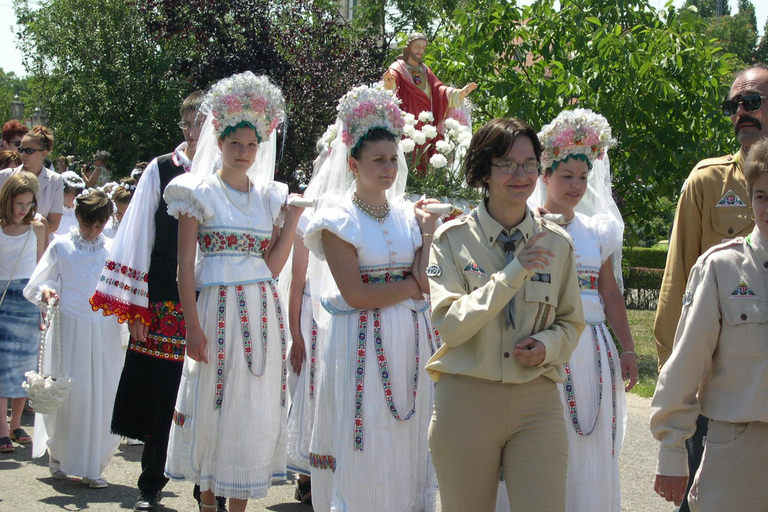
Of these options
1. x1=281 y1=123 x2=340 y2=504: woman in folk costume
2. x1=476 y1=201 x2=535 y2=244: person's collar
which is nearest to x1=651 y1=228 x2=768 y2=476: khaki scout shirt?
x1=476 y1=201 x2=535 y2=244: person's collar

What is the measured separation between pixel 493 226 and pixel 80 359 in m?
4.06

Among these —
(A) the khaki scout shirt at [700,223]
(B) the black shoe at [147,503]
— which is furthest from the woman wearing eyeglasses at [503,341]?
(B) the black shoe at [147,503]

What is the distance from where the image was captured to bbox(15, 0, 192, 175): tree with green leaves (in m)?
27.5

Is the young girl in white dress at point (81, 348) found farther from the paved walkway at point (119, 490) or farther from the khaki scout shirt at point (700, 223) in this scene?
the khaki scout shirt at point (700, 223)

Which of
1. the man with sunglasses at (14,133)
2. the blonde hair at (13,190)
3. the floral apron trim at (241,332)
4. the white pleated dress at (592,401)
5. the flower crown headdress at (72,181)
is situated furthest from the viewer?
the flower crown headdress at (72,181)

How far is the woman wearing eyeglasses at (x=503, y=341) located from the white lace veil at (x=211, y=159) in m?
1.97

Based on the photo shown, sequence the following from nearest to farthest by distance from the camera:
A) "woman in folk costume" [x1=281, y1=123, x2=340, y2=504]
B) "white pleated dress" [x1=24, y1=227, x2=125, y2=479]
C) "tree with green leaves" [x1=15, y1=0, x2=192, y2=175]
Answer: "woman in folk costume" [x1=281, y1=123, x2=340, y2=504] → "white pleated dress" [x1=24, y1=227, x2=125, y2=479] → "tree with green leaves" [x1=15, y1=0, x2=192, y2=175]

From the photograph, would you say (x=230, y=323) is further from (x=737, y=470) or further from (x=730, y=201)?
(x=737, y=470)

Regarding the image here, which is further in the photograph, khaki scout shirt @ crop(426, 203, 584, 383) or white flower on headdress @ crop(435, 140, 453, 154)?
white flower on headdress @ crop(435, 140, 453, 154)

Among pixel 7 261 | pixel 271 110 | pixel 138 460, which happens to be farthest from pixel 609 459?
pixel 7 261

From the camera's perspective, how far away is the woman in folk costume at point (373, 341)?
14.1 feet

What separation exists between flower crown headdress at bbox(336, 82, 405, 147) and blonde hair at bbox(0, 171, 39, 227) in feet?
12.2

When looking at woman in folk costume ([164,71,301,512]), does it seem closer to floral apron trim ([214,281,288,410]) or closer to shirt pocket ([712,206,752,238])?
floral apron trim ([214,281,288,410])

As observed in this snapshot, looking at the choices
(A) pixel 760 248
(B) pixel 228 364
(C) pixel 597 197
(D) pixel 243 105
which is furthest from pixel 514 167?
(B) pixel 228 364
